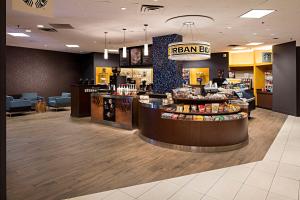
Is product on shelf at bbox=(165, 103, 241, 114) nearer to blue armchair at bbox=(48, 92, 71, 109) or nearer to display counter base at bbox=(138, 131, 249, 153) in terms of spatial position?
display counter base at bbox=(138, 131, 249, 153)

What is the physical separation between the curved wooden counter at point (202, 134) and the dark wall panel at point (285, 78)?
6.43m

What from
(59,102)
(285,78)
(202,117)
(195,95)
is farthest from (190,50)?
(59,102)

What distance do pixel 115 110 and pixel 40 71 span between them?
314 inches

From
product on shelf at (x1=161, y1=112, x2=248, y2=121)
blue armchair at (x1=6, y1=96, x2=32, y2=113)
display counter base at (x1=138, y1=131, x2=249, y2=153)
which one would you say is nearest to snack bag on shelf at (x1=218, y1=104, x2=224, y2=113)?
product on shelf at (x1=161, y1=112, x2=248, y2=121)

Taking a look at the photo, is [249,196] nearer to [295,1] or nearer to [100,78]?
[295,1]

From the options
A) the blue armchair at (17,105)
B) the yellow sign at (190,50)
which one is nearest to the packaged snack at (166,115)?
the yellow sign at (190,50)

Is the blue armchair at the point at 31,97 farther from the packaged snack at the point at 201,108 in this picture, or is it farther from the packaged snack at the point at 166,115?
the packaged snack at the point at 201,108

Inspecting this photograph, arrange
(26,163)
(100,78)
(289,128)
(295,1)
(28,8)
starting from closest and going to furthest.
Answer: (28,8)
(26,163)
(295,1)
(289,128)
(100,78)

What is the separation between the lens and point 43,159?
190 inches

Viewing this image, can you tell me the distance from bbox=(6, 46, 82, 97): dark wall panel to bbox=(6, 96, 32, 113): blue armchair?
206 centimetres

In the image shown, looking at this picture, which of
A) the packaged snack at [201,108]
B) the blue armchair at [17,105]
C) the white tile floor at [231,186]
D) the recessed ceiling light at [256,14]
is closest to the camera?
the white tile floor at [231,186]

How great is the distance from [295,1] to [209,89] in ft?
9.43

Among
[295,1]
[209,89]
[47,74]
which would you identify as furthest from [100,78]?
[295,1]

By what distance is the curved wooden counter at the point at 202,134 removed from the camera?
212 inches
